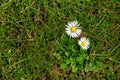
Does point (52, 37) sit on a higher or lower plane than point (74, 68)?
higher

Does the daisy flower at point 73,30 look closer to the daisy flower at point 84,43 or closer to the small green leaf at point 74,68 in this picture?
the daisy flower at point 84,43

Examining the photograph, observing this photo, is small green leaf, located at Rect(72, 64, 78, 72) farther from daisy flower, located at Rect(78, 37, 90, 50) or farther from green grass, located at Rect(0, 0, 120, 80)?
daisy flower, located at Rect(78, 37, 90, 50)

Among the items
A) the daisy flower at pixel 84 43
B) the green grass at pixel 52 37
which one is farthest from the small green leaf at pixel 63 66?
the daisy flower at pixel 84 43

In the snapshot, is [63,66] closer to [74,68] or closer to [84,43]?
[74,68]

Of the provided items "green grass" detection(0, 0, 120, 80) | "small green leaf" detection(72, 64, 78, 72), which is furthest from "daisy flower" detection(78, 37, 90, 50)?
"small green leaf" detection(72, 64, 78, 72)

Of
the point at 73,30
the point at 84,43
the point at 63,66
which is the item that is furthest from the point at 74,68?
the point at 73,30
